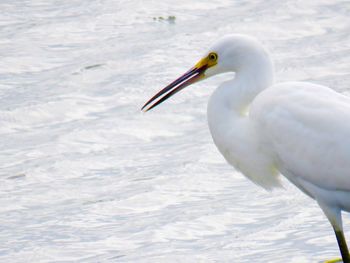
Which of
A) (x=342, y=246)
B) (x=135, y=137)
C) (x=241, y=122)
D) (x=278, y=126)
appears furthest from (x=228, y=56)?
(x=135, y=137)

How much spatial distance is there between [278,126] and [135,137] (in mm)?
3291

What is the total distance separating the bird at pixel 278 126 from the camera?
8.09m

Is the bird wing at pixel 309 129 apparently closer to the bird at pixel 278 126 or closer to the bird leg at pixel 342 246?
the bird at pixel 278 126

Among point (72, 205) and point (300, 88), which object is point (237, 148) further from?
point (72, 205)

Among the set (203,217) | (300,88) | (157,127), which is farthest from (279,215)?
(157,127)

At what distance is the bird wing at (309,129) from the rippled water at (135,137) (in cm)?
62

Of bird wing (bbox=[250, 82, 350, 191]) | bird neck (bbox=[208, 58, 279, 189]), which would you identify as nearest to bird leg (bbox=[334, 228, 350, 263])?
bird wing (bbox=[250, 82, 350, 191])

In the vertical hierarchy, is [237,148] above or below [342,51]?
above

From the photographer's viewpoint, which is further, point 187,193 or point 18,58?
point 18,58

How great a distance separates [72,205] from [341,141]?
2571 mm

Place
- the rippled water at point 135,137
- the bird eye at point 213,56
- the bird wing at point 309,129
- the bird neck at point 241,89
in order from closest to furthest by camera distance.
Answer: the bird wing at point 309,129 → the bird neck at point 241,89 → the bird eye at point 213,56 → the rippled water at point 135,137

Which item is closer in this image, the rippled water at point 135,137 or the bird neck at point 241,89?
the bird neck at point 241,89

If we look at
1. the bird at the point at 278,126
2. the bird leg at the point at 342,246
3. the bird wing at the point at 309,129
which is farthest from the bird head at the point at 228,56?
the bird leg at the point at 342,246

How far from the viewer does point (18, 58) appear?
1330cm
